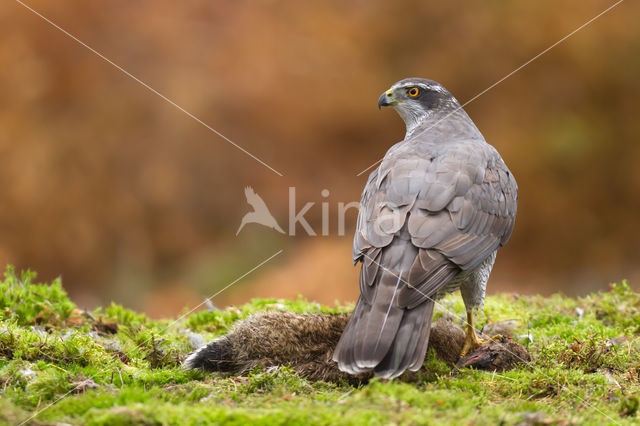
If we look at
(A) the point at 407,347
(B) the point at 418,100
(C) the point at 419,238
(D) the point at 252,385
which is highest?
(B) the point at 418,100

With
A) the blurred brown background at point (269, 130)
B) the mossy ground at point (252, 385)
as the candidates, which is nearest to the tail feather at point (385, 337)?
the mossy ground at point (252, 385)

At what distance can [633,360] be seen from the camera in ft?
15.3

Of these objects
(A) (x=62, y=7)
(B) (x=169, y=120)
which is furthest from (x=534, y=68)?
(A) (x=62, y=7)

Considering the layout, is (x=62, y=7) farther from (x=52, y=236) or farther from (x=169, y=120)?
(x=52, y=236)

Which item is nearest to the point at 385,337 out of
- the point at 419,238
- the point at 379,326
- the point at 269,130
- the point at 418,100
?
the point at 379,326

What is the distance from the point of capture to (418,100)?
692 cm

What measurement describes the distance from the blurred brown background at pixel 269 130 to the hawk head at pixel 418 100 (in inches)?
294

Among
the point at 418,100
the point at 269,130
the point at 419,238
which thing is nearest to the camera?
the point at 419,238

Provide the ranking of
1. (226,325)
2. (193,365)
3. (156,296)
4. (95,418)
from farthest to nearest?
(156,296) → (226,325) → (193,365) → (95,418)

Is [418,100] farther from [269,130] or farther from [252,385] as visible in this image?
[269,130]

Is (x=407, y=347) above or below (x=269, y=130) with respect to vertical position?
below

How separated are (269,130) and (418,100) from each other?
1063 cm

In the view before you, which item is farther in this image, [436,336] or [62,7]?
[62,7]

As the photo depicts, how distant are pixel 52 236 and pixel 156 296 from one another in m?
2.91
